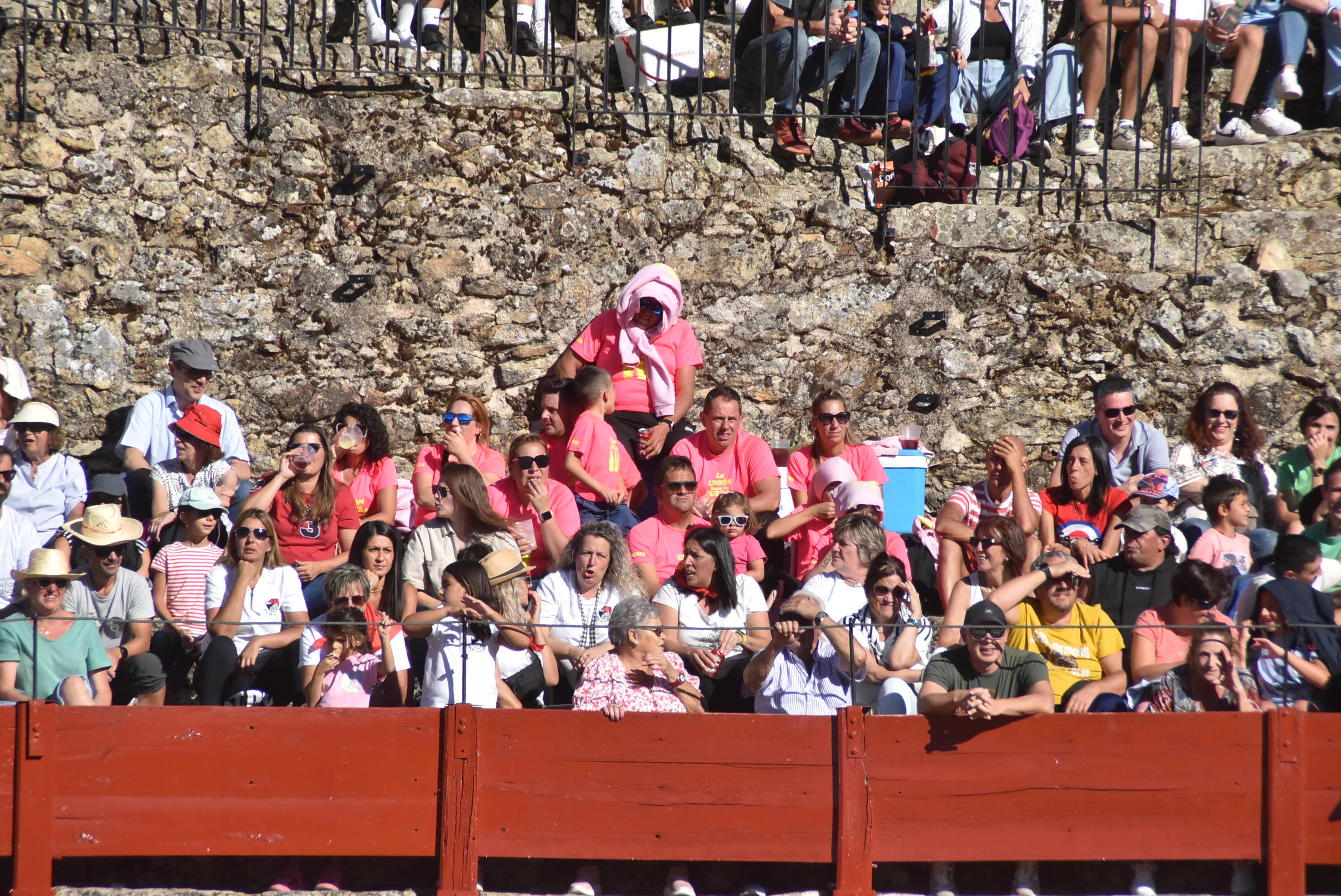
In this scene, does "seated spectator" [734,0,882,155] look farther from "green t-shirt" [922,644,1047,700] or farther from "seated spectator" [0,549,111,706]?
"seated spectator" [0,549,111,706]

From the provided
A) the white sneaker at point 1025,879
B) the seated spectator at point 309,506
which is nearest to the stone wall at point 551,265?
the seated spectator at point 309,506

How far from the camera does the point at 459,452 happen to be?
6.12 m

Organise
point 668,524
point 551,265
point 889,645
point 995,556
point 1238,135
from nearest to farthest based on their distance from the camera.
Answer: point 889,645 < point 995,556 < point 668,524 < point 551,265 < point 1238,135

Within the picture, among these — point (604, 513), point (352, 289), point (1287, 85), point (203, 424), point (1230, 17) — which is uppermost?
point (1230, 17)

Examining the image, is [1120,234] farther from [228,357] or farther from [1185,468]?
[228,357]

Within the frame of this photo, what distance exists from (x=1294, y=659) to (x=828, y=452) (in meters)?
2.27

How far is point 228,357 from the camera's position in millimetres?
6828

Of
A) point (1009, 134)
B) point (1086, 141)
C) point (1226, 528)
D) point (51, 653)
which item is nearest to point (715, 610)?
point (1226, 528)

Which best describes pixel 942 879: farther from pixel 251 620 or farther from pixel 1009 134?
pixel 1009 134

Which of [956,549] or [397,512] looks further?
[397,512]

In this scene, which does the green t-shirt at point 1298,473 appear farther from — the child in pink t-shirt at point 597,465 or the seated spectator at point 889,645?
Answer: the child in pink t-shirt at point 597,465

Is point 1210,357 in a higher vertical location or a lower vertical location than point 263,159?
lower

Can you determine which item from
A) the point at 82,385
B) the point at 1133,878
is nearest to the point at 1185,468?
the point at 1133,878

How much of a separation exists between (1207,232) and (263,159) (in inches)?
198
